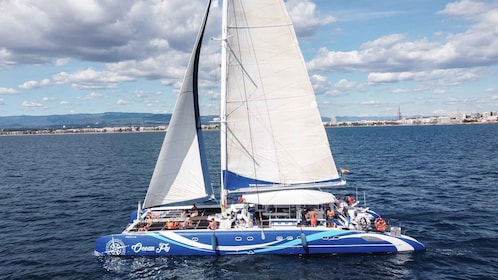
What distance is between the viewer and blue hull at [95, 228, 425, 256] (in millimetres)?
21094

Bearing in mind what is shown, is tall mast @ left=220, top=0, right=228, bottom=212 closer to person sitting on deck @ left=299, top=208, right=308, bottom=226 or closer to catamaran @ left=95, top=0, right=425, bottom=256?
catamaran @ left=95, top=0, right=425, bottom=256

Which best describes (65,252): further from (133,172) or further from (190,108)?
(133,172)

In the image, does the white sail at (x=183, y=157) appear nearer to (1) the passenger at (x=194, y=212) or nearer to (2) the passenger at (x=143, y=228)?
(2) the passenger at (x=143, y=228)

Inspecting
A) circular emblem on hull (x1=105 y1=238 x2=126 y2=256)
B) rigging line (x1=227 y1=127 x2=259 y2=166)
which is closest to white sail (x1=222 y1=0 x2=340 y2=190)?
rigging line (x1=227 y1=127 x2=259 y2=166)

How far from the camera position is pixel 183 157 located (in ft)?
75.3

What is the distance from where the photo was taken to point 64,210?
108 ft

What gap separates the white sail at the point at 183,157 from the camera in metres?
22.4

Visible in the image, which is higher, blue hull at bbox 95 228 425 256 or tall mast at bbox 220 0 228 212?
tall mast at bbox 220 0 228 212

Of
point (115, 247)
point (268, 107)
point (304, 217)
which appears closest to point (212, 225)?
point (115, 247)

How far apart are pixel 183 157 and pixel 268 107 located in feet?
19.7

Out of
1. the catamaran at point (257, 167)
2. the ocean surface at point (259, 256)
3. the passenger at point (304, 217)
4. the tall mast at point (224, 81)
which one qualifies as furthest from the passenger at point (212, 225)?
the passenger at point (304, 217)

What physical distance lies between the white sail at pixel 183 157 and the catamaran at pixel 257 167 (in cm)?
6

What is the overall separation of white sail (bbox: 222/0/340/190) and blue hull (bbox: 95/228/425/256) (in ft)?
10.5

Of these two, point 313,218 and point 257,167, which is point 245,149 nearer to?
point 257,167
